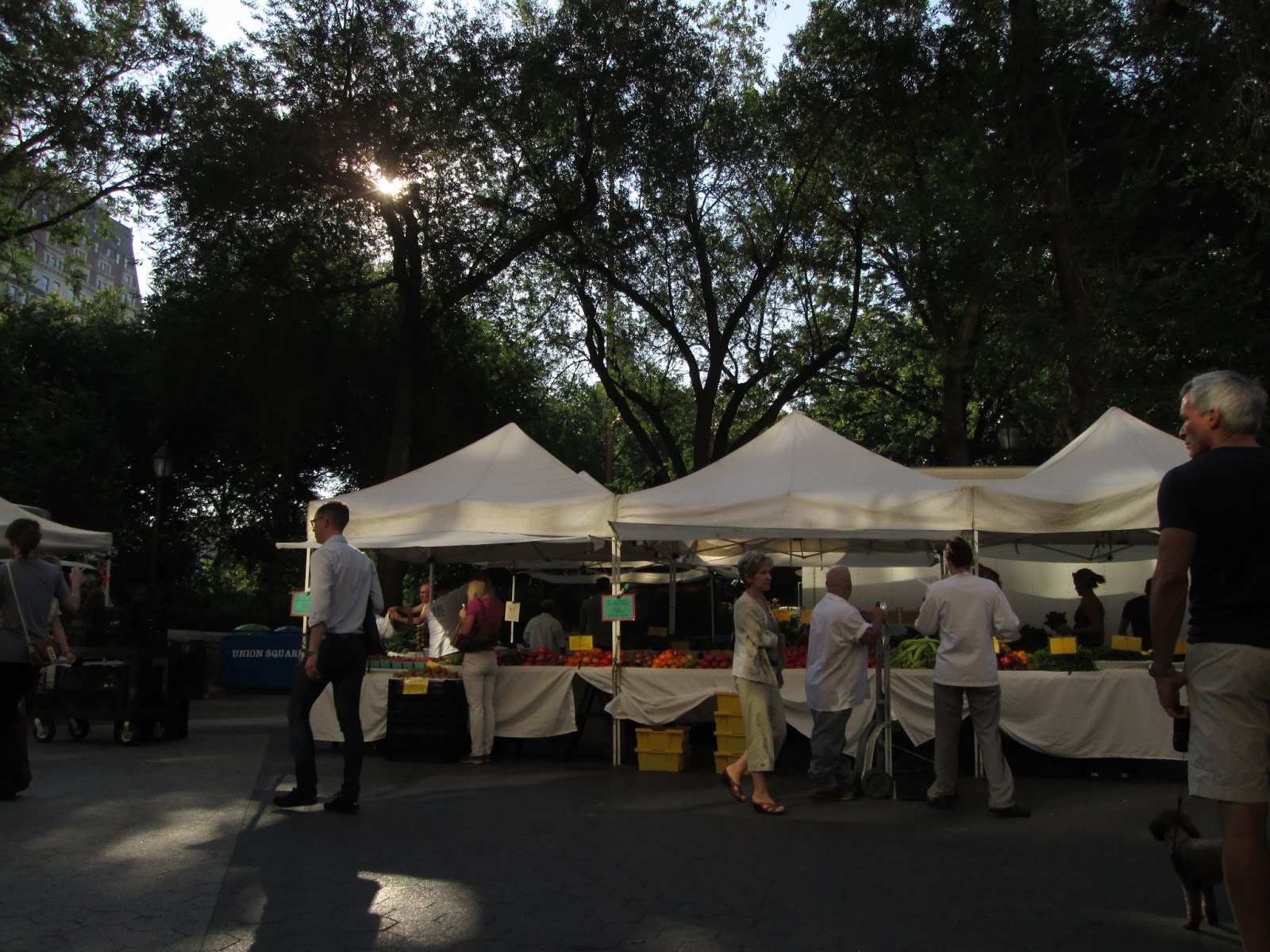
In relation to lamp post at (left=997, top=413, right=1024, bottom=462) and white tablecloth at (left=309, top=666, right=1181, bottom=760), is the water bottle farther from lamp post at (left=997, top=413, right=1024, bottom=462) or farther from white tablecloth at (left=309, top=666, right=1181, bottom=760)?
lamp post at (left=997, top=413, right=1024, bottom=462)

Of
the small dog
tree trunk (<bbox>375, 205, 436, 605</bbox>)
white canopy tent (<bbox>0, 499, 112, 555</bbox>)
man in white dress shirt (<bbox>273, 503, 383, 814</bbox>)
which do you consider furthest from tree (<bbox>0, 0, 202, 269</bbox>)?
the small dog

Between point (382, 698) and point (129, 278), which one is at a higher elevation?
point (129, 278)

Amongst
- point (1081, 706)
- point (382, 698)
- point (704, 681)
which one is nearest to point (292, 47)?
point (382, 698)

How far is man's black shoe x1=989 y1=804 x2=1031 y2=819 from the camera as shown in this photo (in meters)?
8.02

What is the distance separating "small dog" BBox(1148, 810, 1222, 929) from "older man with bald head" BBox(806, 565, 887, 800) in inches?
135

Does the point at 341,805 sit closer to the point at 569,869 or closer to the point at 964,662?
the point at 569,869

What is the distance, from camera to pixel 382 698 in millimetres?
11297

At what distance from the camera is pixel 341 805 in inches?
300

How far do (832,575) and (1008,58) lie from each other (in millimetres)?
13169

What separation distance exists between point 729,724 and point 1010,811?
8.85 ft

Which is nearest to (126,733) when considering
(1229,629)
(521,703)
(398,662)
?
(398,662)

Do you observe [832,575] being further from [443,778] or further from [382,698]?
[382,698]

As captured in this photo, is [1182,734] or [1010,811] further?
[1010,811]

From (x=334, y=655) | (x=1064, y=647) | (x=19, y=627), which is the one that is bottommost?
(x=1064, y=647)
